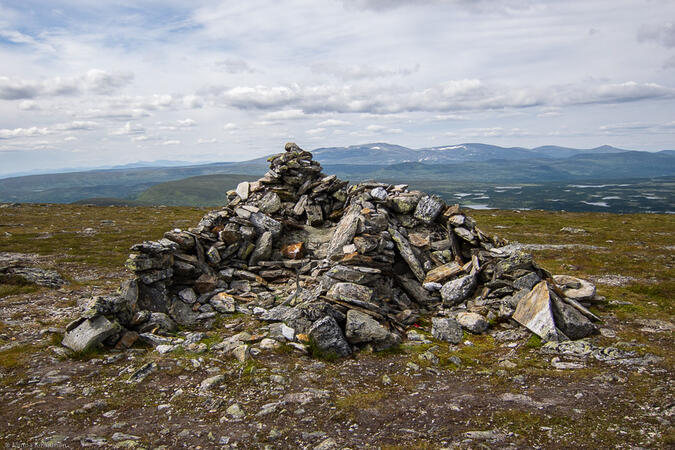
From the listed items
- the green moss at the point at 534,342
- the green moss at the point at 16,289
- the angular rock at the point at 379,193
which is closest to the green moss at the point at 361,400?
the green moss at the point at 534,342

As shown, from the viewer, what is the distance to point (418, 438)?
438 inches

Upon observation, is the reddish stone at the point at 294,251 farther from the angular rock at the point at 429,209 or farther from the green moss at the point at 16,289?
the green moss at the point at 16,289

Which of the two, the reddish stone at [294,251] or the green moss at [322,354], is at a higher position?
the reddish stone at [294,251]

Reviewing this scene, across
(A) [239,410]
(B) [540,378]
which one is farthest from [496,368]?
(A) [239,410]

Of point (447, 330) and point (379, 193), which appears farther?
point (379, 193)

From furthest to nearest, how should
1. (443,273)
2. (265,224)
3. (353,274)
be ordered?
(265,224) < (443,273) < (353,274)

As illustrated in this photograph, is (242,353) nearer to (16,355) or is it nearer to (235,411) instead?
(235,411)

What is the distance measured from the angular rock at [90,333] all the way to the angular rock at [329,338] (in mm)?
9408

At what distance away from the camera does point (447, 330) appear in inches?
764

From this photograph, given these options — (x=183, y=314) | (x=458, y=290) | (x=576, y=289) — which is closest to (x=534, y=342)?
(x=458, y=290)

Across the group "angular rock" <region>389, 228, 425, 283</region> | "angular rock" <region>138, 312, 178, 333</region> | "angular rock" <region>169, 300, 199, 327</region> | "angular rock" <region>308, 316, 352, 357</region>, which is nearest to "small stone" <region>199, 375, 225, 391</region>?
"angular rock" <region>308, 316, 352, 357</region>

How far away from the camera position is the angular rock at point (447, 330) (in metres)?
19.1

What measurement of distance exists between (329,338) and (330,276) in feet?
17.7

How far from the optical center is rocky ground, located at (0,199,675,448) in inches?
439
